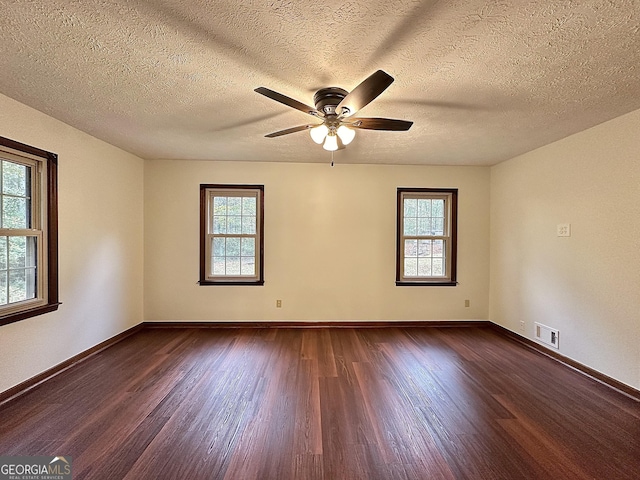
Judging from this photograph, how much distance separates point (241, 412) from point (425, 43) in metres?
2.69

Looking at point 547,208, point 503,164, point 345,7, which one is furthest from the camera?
point 503,164

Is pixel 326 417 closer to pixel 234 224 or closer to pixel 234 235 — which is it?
pixel 234 235

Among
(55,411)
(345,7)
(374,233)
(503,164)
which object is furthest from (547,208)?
(55,411)

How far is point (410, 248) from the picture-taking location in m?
4.41

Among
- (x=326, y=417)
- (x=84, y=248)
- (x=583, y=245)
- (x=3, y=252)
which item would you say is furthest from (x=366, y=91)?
(x=84, y=248)

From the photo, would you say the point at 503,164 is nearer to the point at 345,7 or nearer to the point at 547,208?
the point at 547,208

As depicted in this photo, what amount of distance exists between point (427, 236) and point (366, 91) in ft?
10.4

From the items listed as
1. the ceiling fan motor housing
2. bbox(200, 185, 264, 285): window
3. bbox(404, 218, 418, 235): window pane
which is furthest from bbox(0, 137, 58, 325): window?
bbox(404, 218, 418, 235): window pane

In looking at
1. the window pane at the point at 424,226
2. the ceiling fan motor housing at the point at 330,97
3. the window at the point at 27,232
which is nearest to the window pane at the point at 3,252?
the window at the point at 27,232

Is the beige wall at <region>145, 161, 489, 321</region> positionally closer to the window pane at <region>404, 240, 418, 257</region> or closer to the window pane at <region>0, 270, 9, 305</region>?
the window pane at <region>404, 240, 418, 257</region>

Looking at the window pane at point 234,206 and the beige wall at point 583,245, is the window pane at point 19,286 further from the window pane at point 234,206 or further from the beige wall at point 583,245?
the beige wall at point 583,245

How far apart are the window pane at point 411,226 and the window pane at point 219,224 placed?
269 cm

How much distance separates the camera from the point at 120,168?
3.68 meters

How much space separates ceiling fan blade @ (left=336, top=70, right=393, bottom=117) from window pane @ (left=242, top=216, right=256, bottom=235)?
8.53 ft
